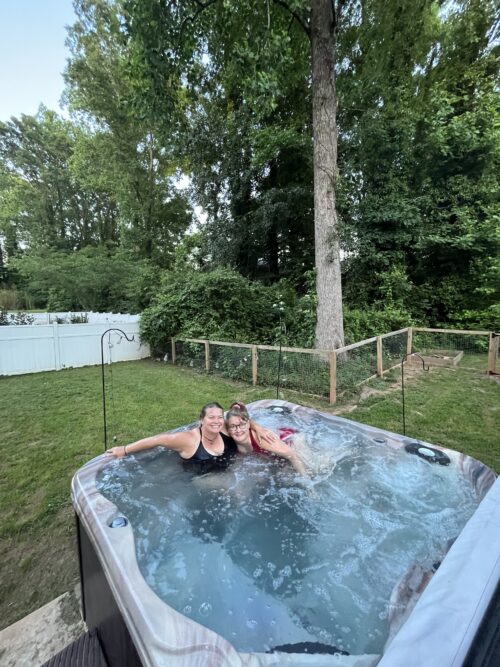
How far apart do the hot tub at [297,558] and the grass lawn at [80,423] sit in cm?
49

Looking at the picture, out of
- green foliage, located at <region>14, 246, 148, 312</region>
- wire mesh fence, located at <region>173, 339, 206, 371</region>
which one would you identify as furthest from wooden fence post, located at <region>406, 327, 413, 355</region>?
green foliage, located at <region>14, 246, 148, 312</region>

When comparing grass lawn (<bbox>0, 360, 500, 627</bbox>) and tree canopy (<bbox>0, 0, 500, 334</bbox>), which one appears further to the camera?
tree canopy (<bbox>0, 0, 500, 334</bbox>)

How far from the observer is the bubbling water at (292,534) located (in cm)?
151

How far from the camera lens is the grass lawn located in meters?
2.03

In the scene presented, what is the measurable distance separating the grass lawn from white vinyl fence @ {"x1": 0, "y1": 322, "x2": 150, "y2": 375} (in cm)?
37

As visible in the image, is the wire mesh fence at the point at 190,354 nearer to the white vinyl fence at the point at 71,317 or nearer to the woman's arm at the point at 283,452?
the white vinyl fence at the point at 71,317

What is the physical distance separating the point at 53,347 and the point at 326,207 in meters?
6.60

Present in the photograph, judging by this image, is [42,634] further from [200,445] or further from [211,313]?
[211,313]

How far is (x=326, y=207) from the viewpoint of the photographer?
5934 millimetres

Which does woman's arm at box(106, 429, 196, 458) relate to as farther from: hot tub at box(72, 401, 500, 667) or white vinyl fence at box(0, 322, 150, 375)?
white vinyl fence at box(0, 322, 150, 375)

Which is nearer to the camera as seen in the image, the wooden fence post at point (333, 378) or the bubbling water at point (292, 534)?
the bubbling water at point (292, 534)

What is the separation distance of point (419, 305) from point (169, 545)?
9487mm

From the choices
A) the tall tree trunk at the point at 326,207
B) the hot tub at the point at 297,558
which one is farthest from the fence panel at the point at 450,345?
the hot tub at the point at 297,558

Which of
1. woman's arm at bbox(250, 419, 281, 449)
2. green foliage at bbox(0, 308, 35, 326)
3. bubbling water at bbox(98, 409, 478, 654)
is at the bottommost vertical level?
bubbling water at bbox(98, 409, 478, 654)
